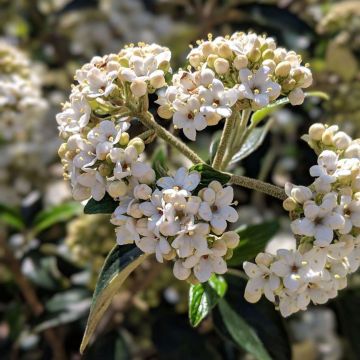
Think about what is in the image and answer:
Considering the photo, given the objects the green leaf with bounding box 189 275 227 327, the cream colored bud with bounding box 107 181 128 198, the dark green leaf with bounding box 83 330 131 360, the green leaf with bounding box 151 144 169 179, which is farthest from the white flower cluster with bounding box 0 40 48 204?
the cream colored bud with bounding box 107 181 128 198

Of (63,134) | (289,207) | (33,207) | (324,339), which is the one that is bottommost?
(324,339)

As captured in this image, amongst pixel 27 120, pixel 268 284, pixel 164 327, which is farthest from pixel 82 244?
pixel 268 284

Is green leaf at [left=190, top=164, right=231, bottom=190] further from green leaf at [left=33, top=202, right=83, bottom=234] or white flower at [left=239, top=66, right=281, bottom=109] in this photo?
green leaf at [left=33, top=202, right=83, bottom=234]

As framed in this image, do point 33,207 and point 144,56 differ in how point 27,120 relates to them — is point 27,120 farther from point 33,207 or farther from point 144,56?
point 144,56

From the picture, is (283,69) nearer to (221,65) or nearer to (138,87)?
(221,65)

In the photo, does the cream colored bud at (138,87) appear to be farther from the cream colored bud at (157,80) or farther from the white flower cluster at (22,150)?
the white flower cluster at (22,150)

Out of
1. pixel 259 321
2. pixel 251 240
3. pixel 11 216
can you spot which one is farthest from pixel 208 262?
pixel 11 216

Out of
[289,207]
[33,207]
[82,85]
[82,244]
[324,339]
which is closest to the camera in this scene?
[289,207]
